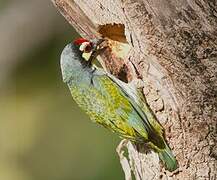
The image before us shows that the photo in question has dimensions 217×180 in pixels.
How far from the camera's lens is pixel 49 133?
589cm

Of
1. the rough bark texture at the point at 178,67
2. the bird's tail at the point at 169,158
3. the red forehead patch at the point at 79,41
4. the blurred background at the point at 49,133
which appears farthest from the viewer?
the blurred background at the point at 49,133

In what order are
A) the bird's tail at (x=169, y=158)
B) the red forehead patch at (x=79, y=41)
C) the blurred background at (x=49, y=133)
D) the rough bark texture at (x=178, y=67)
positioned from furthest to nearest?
1. the blurred background at (x=49, y=133)
2. the red forehead patch at (x=79, y=41)
3. the bird's tail at (x=169, y=158)
4. the rough bark texture at (x=178, y=67)

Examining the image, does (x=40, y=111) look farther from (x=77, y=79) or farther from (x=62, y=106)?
(x=77, y=79)

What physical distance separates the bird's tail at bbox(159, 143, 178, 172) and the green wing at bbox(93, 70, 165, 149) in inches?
0.8

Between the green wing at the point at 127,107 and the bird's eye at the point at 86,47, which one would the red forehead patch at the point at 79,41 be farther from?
the green wing at the point at 127,107

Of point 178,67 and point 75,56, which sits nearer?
point 178,67

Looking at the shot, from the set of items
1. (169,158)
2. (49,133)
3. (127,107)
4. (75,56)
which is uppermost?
(75,56)

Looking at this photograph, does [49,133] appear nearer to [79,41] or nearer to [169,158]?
[79,41]

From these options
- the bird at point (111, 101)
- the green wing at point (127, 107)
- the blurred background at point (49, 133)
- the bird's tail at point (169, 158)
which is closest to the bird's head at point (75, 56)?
the bird at point (111, 101)

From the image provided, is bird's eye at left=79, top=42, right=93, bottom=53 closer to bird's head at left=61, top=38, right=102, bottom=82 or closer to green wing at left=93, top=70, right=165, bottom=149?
bird's head at left=61, top=38, right=102, bottom=82

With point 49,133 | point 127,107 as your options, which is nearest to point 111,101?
point 127,107

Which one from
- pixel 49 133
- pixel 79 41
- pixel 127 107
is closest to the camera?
pixel 127 107

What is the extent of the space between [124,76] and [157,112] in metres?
0.23

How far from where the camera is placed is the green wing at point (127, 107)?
2668 mm
